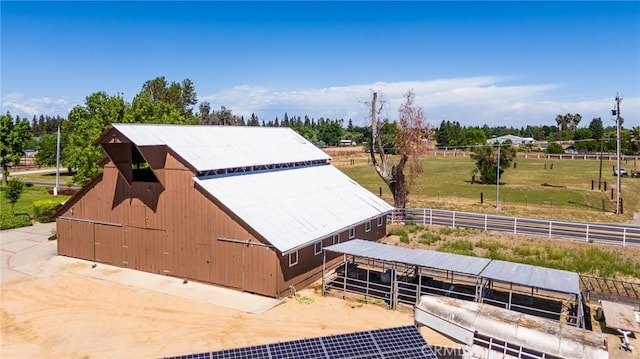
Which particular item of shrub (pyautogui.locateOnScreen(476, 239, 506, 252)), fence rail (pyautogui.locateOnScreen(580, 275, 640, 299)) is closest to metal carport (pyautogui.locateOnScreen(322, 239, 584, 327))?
fence rail (pyautogui.locateOnScreen(580, 275, 640, 299))

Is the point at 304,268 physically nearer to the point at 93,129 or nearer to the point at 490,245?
the point at 490,245

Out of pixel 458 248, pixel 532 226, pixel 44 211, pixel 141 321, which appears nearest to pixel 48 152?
pixel 44 211

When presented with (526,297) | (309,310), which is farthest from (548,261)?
(309,310)

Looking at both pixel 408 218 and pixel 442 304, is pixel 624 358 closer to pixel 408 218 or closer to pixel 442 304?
pixel 442 304

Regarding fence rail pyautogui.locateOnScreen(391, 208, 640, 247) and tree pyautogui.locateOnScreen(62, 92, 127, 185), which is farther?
tree pyautogui.locateOnScreen(62, 92, 127, 185)

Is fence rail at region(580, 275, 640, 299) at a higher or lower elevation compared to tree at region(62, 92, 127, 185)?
lower

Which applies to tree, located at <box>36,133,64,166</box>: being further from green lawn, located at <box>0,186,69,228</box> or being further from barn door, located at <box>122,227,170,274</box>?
barn door, located at <box>122,227,170,274</box>
